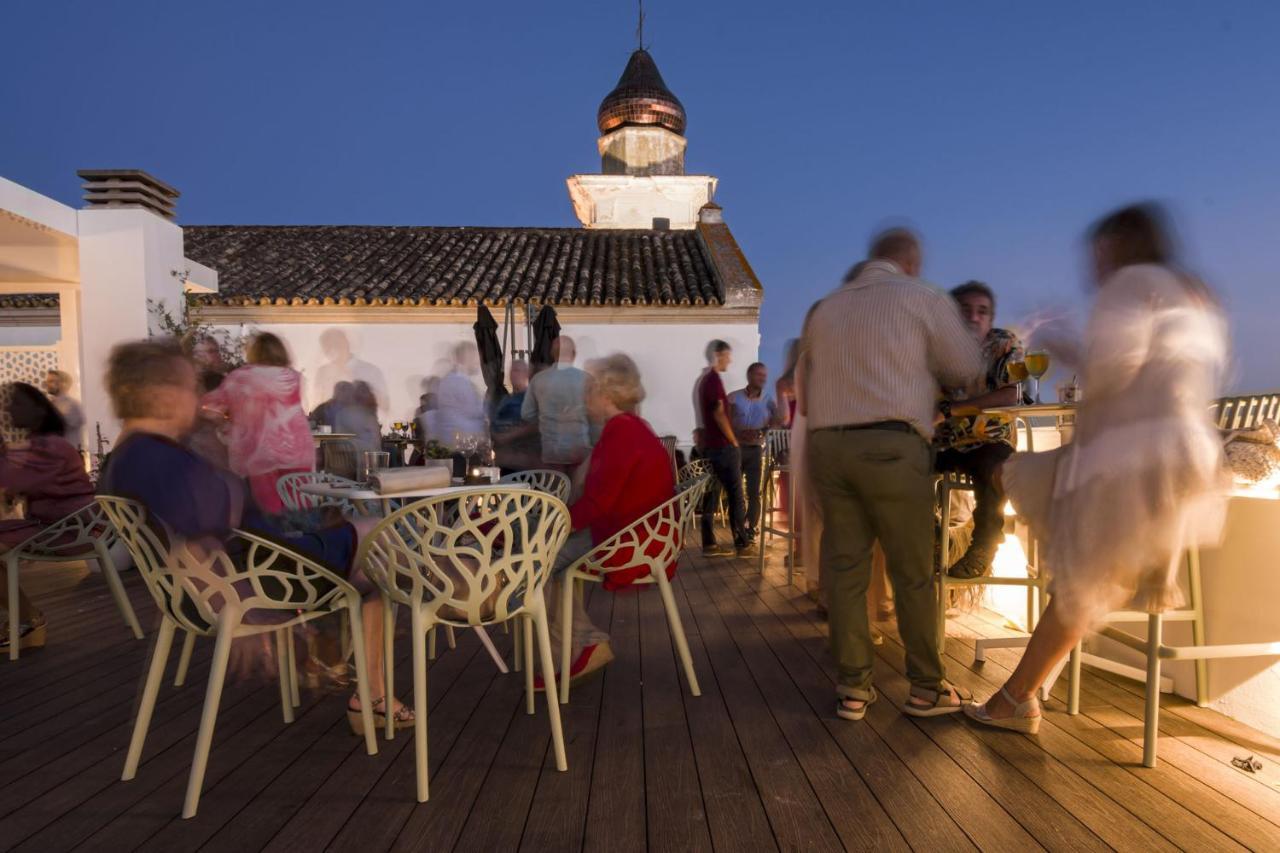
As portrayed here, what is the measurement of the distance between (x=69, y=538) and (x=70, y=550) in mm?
116

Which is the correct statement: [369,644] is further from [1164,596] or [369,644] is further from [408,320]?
[408,320]

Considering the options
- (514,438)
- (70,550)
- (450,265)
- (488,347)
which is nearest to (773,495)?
(514,438)

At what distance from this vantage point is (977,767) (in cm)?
222

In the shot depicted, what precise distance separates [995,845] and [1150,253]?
5.57 feet

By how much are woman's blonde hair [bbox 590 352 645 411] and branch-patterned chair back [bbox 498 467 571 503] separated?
0.96 meters

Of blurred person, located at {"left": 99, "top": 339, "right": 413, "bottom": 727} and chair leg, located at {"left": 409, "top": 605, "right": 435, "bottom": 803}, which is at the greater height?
blurred person, located at {"left": 99, "top": 339, "right": 413, "bottom": 727}

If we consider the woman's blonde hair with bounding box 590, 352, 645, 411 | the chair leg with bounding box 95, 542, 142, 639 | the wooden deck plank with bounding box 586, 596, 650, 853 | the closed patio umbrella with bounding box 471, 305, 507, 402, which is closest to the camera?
the wooden deck plank with bounding box 586, 596, 650, 853

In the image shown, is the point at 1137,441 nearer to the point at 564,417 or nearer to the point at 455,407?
the point at 564,417

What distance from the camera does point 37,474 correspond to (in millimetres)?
3809

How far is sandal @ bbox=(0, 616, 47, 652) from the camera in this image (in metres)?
3.62

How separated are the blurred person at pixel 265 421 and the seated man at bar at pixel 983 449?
108 inches

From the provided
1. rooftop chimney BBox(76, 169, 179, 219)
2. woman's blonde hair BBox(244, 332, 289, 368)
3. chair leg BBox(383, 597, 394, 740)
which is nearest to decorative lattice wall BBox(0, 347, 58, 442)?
rooftop chimney BBox(76, 169, 179, 219)

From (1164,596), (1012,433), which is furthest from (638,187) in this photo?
(1164,596)

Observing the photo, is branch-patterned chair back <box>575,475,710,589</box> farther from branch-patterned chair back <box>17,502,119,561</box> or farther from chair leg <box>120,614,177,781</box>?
branch-patterned chair back <box>17,502,119,561</box>
